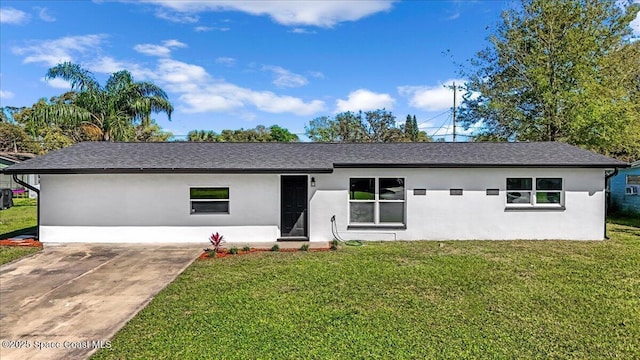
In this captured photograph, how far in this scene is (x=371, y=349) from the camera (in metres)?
4.23

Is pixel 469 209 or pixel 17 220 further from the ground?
pixel 469 209

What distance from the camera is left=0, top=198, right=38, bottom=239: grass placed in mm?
12648

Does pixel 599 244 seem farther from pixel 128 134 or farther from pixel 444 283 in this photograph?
pixel 128 134

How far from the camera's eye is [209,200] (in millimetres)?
10828

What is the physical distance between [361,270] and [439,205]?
15.4 feet

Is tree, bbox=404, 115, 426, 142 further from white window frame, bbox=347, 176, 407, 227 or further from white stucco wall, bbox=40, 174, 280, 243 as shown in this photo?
white stucco wall, bbox=40, 174, 280, 243

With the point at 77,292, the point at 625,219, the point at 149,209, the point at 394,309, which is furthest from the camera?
the point at 625,219

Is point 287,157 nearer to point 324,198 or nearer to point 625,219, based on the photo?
point 324,198

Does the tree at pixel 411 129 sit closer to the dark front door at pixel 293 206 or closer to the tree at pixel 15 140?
the dark front door at pixel 293 206

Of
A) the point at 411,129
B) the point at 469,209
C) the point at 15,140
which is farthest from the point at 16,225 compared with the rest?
the point at 411,129

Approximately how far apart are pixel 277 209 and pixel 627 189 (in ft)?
60.7

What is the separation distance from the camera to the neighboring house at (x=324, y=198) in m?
10.7

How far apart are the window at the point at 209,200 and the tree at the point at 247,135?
41.1 metres

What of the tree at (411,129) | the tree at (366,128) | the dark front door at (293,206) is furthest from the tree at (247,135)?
the dark front door at (293,206)
